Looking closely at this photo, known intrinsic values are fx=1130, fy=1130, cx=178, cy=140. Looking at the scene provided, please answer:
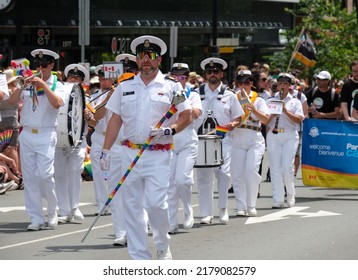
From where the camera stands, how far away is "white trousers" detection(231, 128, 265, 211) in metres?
15.5

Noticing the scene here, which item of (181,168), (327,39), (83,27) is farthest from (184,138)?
(327,39)

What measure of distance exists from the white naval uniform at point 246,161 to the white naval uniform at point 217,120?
0.76 meters

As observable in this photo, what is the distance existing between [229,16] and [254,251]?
3934 cm

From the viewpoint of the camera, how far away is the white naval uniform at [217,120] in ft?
47.3

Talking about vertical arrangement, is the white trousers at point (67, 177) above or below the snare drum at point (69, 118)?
below

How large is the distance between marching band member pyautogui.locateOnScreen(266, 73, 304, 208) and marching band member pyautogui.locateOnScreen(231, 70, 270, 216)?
3.78ft

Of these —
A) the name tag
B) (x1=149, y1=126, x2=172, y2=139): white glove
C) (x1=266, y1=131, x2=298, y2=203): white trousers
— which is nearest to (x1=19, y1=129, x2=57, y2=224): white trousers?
(x1=149, y1=126, x2=172, y2=139): white glove

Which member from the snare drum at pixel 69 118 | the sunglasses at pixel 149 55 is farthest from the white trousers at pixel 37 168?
the sunglasses at pixel 149 55

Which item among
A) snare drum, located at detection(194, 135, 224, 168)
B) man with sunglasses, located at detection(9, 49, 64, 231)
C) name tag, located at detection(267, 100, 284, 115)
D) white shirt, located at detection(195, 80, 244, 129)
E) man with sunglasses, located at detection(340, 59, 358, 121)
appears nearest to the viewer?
man with sunglasses, located at detection(9, 49, 64, 231)

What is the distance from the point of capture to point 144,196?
10438mm

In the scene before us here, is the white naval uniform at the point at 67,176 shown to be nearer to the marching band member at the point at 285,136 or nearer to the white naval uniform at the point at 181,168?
the white naval uniform at the point at 181,168

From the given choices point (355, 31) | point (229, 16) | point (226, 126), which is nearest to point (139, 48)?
point (226, 126)

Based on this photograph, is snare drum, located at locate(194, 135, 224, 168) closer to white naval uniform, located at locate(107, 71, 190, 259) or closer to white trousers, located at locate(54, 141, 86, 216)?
white trousers, located at locate(54, 141, 86, 216)

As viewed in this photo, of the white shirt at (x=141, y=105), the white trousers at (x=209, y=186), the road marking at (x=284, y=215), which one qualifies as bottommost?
the road marking at (x=284, y=215)
